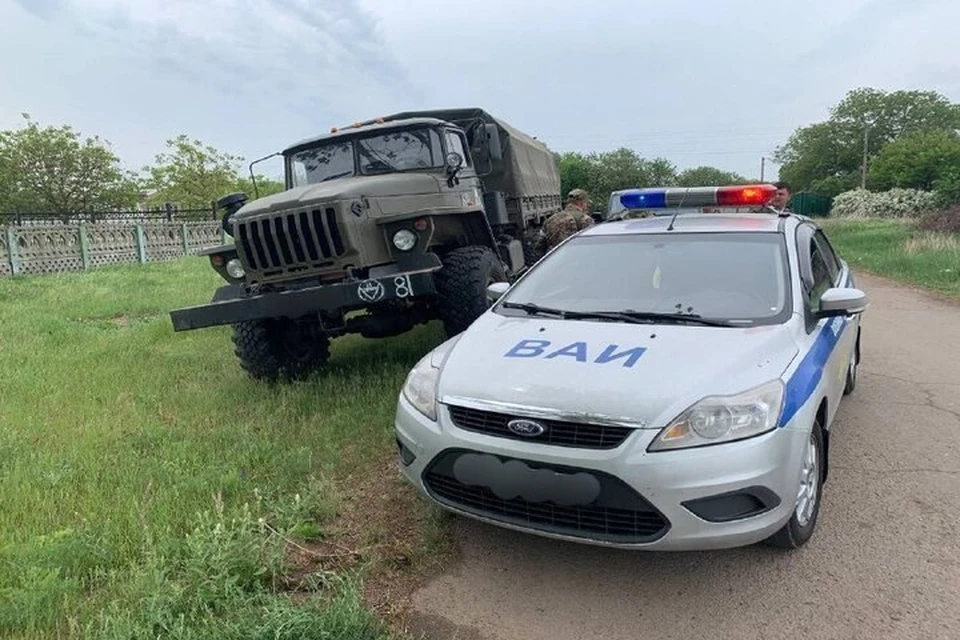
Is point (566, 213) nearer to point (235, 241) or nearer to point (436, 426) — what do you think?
point (235, 241)

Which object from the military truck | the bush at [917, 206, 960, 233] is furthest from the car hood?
the bush at [917, 206, 960, 233]

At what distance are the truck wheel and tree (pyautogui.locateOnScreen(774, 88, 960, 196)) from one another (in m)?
70.8

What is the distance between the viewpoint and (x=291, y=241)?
541 cm

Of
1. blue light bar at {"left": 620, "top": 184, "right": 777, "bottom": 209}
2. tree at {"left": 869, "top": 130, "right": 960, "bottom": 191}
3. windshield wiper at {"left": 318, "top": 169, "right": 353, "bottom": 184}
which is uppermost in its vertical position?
tree at {"left": 869, "top": 130, "right": 960, "bottom": 191}

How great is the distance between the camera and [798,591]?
112 inches

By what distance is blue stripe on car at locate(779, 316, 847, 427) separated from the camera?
9.20 feet

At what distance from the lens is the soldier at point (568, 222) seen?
8.96 m

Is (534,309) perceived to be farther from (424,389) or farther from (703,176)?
(703,176)

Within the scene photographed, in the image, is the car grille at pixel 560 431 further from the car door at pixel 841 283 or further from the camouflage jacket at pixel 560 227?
the camouflage jacket at pixel 560 227

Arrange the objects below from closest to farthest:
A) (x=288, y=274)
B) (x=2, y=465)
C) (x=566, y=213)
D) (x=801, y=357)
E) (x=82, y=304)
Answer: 1. (x=801, y=357)
2. (x=2, y=465)
3. (x=288, y=274)
4. (x=566, y=213)
5. (x=82, y=304)

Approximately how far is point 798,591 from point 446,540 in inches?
61.2

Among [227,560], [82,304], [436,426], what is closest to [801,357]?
[436,426]

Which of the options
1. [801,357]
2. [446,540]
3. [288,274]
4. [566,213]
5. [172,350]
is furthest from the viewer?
[566,213]

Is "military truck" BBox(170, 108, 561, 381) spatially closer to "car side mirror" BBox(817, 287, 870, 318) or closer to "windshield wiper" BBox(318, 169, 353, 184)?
"windshield wiper" BBox(318, 169, 353, 184)
